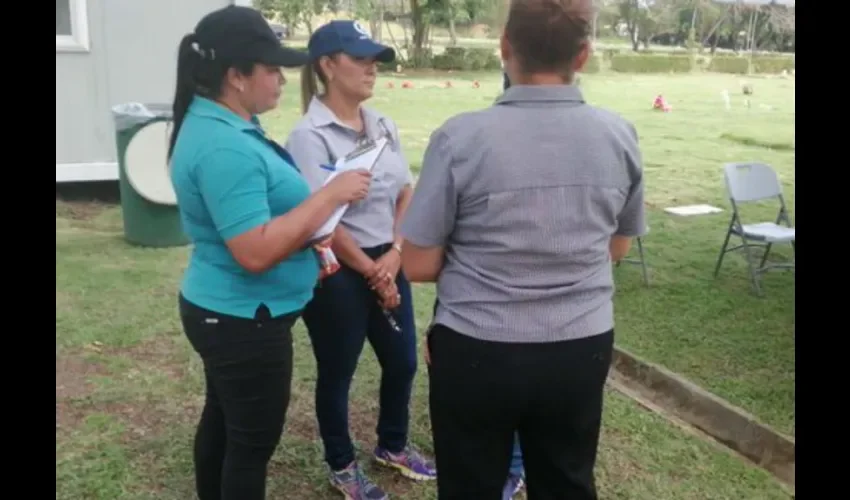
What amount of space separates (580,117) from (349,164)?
750 millimetres

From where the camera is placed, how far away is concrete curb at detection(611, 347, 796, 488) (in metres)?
3.77

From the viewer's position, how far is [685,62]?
3478 cm

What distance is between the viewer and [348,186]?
216 cm

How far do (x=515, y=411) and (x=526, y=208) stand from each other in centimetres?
49

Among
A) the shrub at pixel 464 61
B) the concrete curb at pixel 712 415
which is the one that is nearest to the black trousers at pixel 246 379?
the concrete curb at pixel 712 415

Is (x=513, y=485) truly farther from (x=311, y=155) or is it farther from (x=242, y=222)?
(x=242, y=222)

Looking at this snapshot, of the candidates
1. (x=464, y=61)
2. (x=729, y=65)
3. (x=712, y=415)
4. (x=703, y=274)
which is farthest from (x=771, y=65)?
(x=712, y=415)

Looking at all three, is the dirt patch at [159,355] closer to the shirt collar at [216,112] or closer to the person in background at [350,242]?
the person in background at [350,242]

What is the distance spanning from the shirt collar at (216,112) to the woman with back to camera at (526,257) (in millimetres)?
491

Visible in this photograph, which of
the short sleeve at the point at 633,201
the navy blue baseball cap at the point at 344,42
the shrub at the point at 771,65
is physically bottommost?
the short sleeve at the point at 633,201

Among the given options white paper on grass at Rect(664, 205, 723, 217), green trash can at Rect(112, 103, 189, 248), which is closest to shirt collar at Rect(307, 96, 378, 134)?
green trash can at Rect(112, 103, 189, 248)

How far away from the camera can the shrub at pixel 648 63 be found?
3353 centimetres
